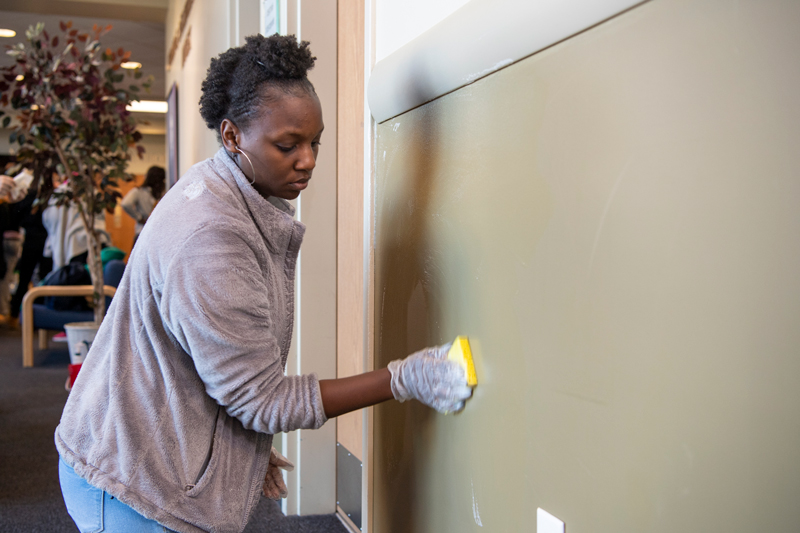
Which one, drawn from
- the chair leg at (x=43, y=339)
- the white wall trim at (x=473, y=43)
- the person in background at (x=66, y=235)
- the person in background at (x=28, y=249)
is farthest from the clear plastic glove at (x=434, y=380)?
the person in background at (x=28, y=249)

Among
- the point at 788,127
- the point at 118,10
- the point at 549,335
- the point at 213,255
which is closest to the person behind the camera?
the point at 788,127

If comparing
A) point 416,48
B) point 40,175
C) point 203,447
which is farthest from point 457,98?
Answer: point 40,175

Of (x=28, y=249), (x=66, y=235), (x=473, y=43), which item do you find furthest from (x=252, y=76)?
(x=28, y=249)

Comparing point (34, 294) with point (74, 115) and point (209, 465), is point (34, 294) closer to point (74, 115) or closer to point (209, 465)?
point (74, 115)

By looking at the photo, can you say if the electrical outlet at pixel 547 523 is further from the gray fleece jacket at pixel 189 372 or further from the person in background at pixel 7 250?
the person in background at pixel 7 250

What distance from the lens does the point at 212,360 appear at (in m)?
0.85

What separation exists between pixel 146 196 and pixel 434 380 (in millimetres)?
6101

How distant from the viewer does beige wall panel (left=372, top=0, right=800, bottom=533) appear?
17.9 inches

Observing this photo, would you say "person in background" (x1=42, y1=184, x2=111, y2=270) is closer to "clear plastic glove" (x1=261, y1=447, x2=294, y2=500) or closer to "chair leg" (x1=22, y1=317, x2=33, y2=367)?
"chair leg" (x1=22, y1=317, x2=33, y2=367)

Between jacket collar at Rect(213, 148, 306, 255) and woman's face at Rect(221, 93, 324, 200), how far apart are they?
2 centimetres

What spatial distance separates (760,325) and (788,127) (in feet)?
0.49

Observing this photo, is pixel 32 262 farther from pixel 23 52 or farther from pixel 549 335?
pixel 549 335

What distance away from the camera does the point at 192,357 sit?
877 mm

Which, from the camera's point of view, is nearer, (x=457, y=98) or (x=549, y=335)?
(x=549, y=335)
